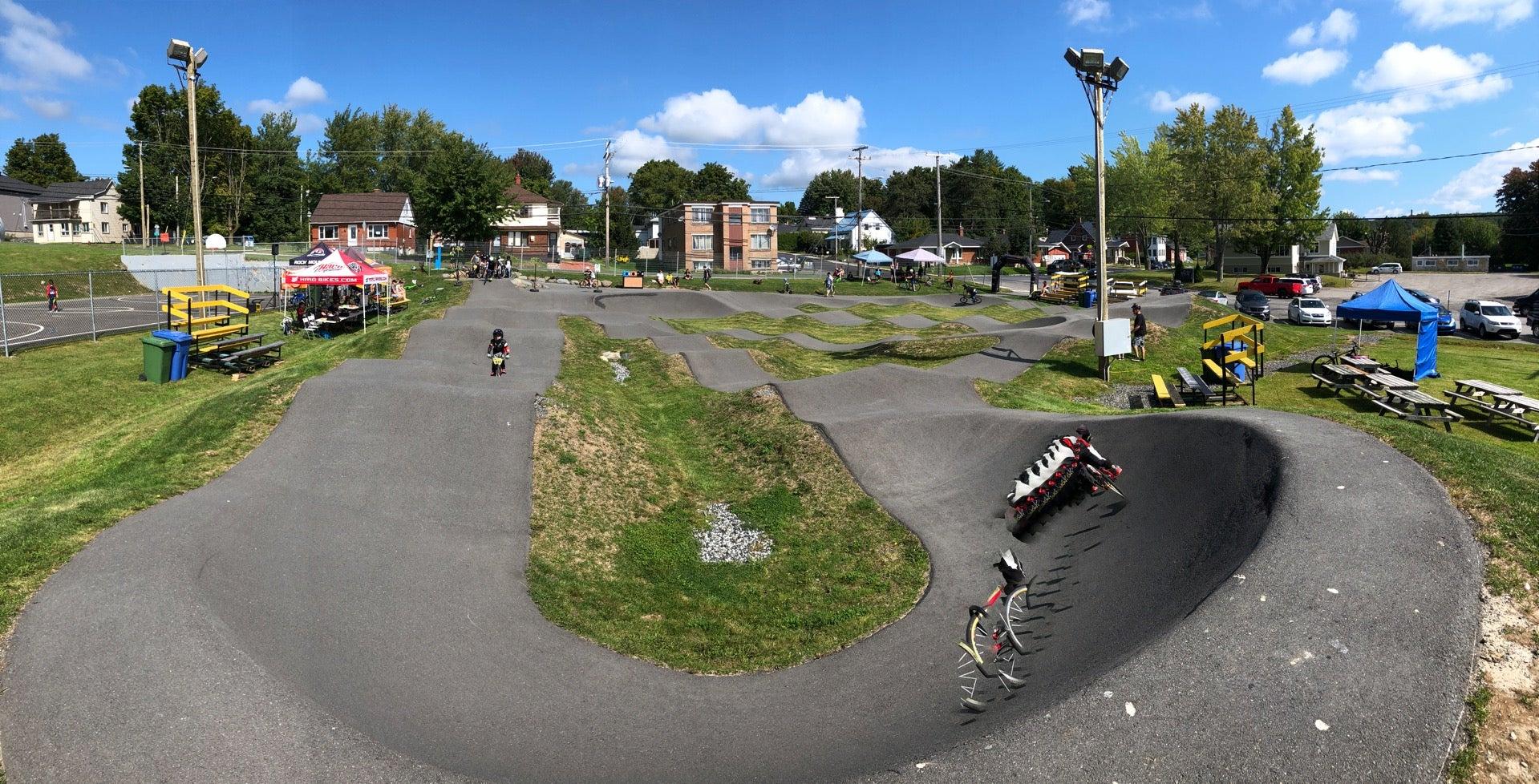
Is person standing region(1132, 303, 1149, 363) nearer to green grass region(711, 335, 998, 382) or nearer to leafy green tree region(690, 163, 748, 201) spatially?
green grass region(711, 335, 998, 382)

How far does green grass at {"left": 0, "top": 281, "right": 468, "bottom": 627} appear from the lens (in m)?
9.95

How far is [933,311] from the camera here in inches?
1789

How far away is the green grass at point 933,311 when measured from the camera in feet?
143

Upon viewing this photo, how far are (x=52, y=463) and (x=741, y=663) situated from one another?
14626 mm

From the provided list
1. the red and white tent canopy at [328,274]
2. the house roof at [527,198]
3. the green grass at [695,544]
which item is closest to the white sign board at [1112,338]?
the green grass at [695,544]

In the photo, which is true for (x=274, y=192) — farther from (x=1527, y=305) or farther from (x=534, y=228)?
(x=1527, y=305)

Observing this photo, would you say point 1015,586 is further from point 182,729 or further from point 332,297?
point 332,297

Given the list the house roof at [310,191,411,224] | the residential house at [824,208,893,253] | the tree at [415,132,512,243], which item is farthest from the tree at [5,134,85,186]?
the residential house at [824,208,893,253]

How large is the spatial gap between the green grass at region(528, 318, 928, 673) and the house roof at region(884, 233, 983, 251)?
7744 centimetres

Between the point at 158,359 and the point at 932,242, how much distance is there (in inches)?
3485

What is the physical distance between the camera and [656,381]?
25141mm

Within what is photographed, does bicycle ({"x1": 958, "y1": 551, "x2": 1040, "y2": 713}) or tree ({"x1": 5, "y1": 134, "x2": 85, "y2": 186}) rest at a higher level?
tree ({"x1": 5, "y1": 134, "x2": 85, "y2": 186})

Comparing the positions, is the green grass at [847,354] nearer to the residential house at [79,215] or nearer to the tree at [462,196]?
the tree at [462,196]

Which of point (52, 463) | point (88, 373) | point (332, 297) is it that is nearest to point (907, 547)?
point (52, 463)
